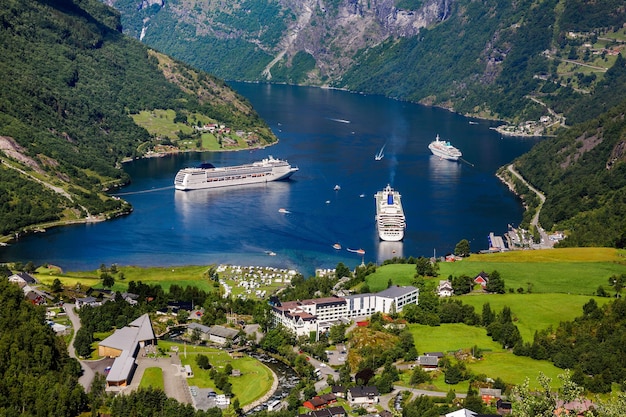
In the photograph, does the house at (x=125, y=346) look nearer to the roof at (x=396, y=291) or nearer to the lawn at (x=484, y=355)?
the roof at (x=396, y=291)

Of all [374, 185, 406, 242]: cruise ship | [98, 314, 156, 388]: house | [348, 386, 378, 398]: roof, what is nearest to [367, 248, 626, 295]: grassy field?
[374, 185, 406, 242]: cruise ship

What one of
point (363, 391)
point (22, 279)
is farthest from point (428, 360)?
point (22, 279)

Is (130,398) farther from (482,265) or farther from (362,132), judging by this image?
(362,132)

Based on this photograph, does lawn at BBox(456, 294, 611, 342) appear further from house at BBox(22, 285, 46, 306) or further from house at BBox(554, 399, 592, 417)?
house at BBox(22, 285, 46, 306)

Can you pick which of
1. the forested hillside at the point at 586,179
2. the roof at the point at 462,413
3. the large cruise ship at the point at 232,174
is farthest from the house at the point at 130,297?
the large cruise ship at the point at 232,174

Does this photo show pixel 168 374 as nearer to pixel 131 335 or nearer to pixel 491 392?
pixel 131 335

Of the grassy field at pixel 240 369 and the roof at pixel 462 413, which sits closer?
the roof at pixel 462 413

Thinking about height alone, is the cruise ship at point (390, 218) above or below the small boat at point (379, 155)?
above
